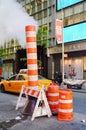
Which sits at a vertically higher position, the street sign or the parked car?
the street sign

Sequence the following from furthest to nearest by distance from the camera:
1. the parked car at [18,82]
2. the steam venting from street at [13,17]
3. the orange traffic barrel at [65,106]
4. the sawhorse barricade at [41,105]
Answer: the parked car at [18,82] → the steam venting from street at [13,17] → the sawhorse barricade at [41,105] → the orange traffic barrel at [65,106]

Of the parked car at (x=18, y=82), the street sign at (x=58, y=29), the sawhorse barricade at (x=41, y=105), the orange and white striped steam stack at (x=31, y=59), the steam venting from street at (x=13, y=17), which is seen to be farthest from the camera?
the street sign at (x=58, y=29)

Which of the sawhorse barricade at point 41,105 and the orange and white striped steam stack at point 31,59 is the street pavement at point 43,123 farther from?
the orange and white striped steam stack at point 31,59

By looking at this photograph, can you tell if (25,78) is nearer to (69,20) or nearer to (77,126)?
(77,126)

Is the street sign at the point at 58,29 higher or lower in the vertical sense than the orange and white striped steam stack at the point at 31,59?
higher

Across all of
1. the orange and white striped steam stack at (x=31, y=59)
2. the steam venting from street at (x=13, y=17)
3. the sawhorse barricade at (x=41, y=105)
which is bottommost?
the sawhorse barricade at (x=41, y=105)

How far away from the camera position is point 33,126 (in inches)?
386

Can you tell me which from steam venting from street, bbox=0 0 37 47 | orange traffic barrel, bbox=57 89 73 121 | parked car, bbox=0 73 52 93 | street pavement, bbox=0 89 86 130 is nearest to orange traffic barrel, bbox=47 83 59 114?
street pavement, bbox=0 89 86 130

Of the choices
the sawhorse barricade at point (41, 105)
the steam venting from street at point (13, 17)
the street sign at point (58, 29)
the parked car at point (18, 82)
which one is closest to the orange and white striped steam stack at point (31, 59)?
the sawhorse barricade at point (41, 105)

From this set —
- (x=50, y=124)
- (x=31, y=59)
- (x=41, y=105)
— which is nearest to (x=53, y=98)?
(x=41, y=105)

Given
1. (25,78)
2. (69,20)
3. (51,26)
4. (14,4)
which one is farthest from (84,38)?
(14,4)

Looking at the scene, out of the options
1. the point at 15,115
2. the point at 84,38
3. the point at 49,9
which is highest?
the point at 49,9

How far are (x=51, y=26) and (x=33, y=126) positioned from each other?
32.2 m

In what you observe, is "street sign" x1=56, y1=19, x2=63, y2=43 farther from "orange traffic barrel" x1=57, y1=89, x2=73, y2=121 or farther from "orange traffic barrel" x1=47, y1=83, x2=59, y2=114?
"orange traffic barrel" x1=57, y1=89, x2=73, y2=121
